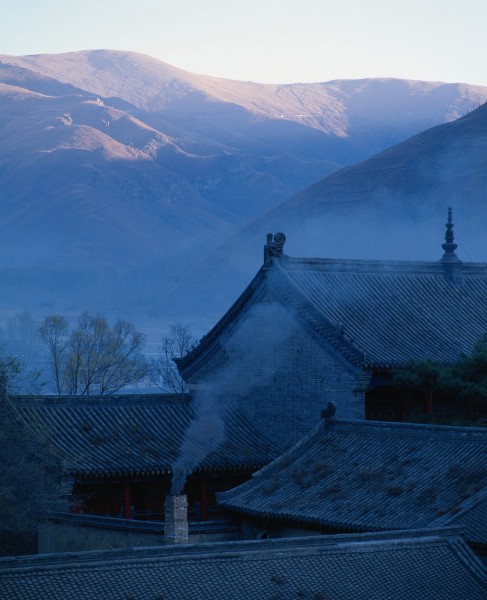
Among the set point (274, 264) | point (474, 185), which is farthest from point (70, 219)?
point (274, 264)

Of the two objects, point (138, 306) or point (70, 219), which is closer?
point (138, 306)

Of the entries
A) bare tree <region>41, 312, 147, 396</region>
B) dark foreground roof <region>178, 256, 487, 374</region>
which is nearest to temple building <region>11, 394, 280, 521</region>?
dark foreground roof <region>178, 256, 487, 374</region>

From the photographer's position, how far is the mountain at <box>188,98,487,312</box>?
113812mm

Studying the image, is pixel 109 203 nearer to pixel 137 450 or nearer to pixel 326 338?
pixel 326 338

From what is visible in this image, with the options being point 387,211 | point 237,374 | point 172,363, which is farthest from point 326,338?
point 387,211

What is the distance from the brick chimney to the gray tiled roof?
4163mm

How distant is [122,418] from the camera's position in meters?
31.0

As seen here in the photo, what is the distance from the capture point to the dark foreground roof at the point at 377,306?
101 feet

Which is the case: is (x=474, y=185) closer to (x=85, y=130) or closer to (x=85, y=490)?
(x=85, y=130)

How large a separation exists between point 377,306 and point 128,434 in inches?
273

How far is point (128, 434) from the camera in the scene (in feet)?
100

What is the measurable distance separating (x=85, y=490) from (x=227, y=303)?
8991 cm

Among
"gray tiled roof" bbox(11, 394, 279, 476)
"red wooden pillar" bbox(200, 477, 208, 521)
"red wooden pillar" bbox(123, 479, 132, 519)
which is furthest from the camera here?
"red wooden pillar" bbox(200, 477, 208, 521)

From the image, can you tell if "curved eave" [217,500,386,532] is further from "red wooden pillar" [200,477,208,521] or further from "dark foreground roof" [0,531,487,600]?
"red wooden pillar" [200,477,208,521]
